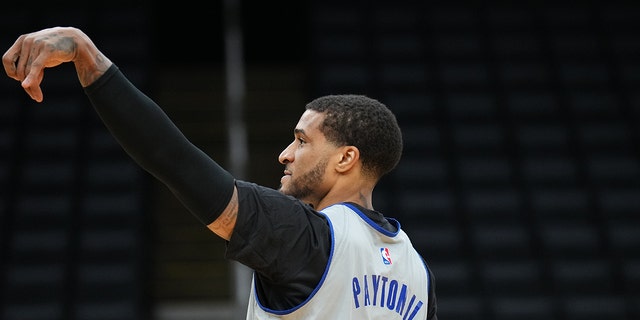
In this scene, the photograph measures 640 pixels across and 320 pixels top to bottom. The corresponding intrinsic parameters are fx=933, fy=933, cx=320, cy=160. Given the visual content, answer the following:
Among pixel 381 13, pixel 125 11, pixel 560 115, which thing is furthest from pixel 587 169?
pixel 125 11

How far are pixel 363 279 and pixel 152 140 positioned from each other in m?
0.57

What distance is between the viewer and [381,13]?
7609mm

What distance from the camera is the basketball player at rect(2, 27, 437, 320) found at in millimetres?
1675

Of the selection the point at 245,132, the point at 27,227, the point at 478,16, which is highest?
the point at 478,16

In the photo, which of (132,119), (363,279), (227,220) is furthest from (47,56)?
(363,279)

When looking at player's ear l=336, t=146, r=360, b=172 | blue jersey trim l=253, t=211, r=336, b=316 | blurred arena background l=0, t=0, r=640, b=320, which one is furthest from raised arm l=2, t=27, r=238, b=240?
blurred arena background l=0, t=0, r=640, b=320

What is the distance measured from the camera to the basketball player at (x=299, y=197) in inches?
65.9

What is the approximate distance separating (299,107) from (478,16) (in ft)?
5.48

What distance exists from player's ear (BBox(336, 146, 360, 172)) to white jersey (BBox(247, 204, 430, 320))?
0.29 feet

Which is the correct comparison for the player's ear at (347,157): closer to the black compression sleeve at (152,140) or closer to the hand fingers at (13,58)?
the black compression sleeve at (152,140)

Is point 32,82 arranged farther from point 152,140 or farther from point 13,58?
point 152,140

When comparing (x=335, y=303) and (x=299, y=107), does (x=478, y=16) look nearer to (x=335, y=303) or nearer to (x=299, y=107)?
(x=299, y=107)

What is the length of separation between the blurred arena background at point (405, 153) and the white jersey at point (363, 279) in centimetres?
386

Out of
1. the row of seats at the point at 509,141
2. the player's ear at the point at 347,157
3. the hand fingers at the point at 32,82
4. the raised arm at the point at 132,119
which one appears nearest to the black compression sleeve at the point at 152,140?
the raised arm at the point at 132,119
